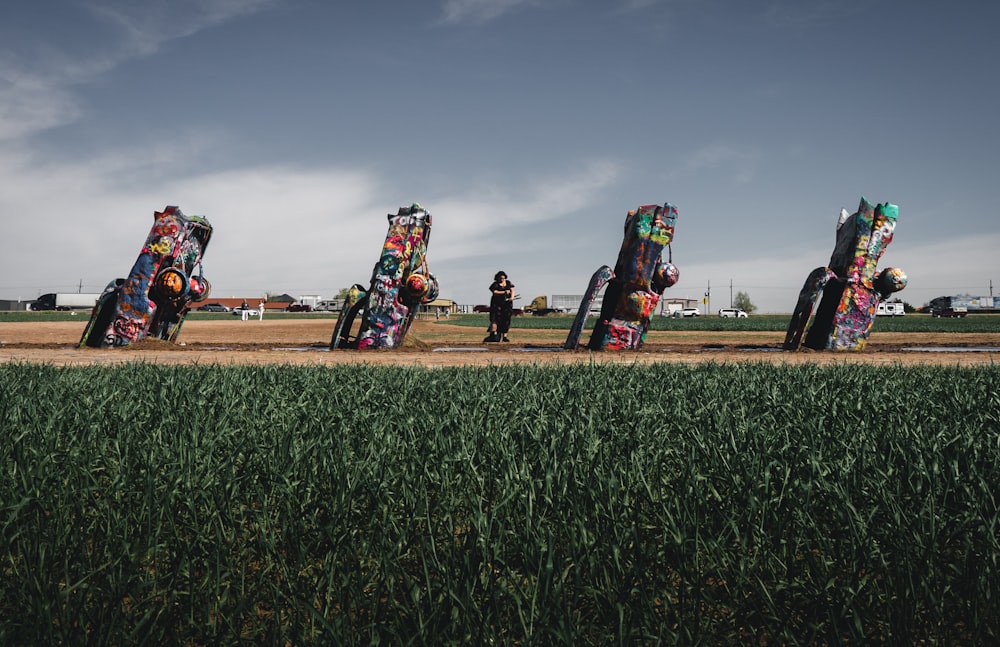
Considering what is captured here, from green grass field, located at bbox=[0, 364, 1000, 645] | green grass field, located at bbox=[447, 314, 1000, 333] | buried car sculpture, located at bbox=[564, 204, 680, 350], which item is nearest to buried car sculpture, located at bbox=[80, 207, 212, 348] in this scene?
buried car sculpture, located at bbox=[564, 204, 680, 350]

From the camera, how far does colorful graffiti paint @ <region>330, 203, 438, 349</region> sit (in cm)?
1137

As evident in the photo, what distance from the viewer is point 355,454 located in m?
2.75

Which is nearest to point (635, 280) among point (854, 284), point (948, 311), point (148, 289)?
point (854, 284)

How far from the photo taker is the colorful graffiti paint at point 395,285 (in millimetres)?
11367

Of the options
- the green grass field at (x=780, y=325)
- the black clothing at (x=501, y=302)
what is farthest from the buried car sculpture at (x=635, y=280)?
the green grass field at (x=780, y=325)

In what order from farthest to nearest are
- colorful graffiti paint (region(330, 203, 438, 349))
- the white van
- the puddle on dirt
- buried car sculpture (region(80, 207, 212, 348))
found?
the white van, the puddle on dirt, buried car sculpture (region(80, 207, 212, 348)), colorful graffiti paint (region(330, 203, 438, 349))

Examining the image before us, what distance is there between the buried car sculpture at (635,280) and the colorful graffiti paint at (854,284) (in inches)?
96.3

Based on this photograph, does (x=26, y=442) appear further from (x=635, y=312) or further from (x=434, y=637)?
(x=635, y=312)

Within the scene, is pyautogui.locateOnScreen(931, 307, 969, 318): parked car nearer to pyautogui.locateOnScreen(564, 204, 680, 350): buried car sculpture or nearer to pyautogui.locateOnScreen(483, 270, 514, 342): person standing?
pyautogui.locateOnScreen(483, 270, 514, 342): person standing

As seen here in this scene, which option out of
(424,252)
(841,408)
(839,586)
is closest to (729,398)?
(841,408)

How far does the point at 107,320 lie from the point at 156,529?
36.9 feet

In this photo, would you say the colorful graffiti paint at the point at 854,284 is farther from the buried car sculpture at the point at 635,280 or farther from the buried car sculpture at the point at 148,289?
the buried car sculpture at the point at 148,289

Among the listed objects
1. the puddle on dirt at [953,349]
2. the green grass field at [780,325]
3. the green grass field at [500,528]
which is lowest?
the green grass field at [500,528]

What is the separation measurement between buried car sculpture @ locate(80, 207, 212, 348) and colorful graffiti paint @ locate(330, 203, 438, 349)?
2.94m
